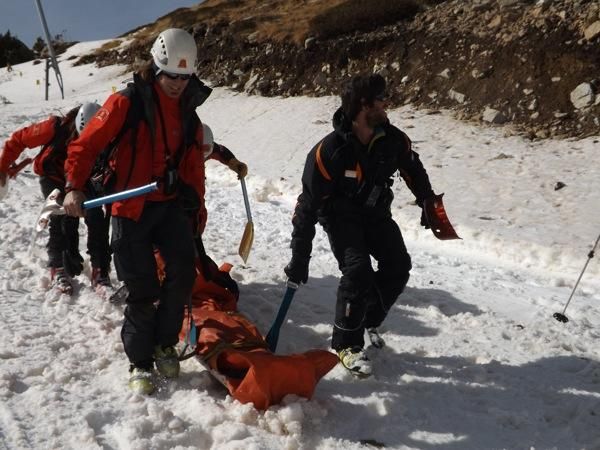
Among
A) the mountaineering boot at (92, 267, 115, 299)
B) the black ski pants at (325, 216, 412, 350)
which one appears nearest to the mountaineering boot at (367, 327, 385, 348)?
the black ski pants at (325, 216, 412, 350)

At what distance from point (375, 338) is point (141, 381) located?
6.16 ft

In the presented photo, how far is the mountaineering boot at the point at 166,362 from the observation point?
3.88 m

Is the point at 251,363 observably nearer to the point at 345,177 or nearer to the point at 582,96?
the point at 345,177

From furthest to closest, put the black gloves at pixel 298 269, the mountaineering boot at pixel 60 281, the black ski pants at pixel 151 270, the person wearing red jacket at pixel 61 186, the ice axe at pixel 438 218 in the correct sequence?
1. the mountaineering boot at pixel 60 281
2. the person wearing red jacket at pixel 61 186
3. the ice axe at pixel 438 218
4. the black gloves at pixel 298 269
5. the black ski pants at pixel 151 270

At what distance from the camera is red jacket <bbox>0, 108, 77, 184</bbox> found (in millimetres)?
4824

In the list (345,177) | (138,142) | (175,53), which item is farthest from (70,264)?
(345,177)

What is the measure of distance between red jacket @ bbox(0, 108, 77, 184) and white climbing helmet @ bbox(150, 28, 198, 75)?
194 centimetres

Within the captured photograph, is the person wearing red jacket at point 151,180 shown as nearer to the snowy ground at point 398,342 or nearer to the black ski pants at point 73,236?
the snowy ground at point 398,342

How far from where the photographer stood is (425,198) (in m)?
4.36

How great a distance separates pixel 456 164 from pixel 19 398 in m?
8.80

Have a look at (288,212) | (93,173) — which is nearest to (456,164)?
(288,212)

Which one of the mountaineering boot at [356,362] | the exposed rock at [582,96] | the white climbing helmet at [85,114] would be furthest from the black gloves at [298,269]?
the exposed rock at [582,96]

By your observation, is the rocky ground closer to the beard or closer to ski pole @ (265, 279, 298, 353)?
the beard

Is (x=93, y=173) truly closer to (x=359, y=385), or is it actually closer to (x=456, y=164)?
(x=359, y=385)
